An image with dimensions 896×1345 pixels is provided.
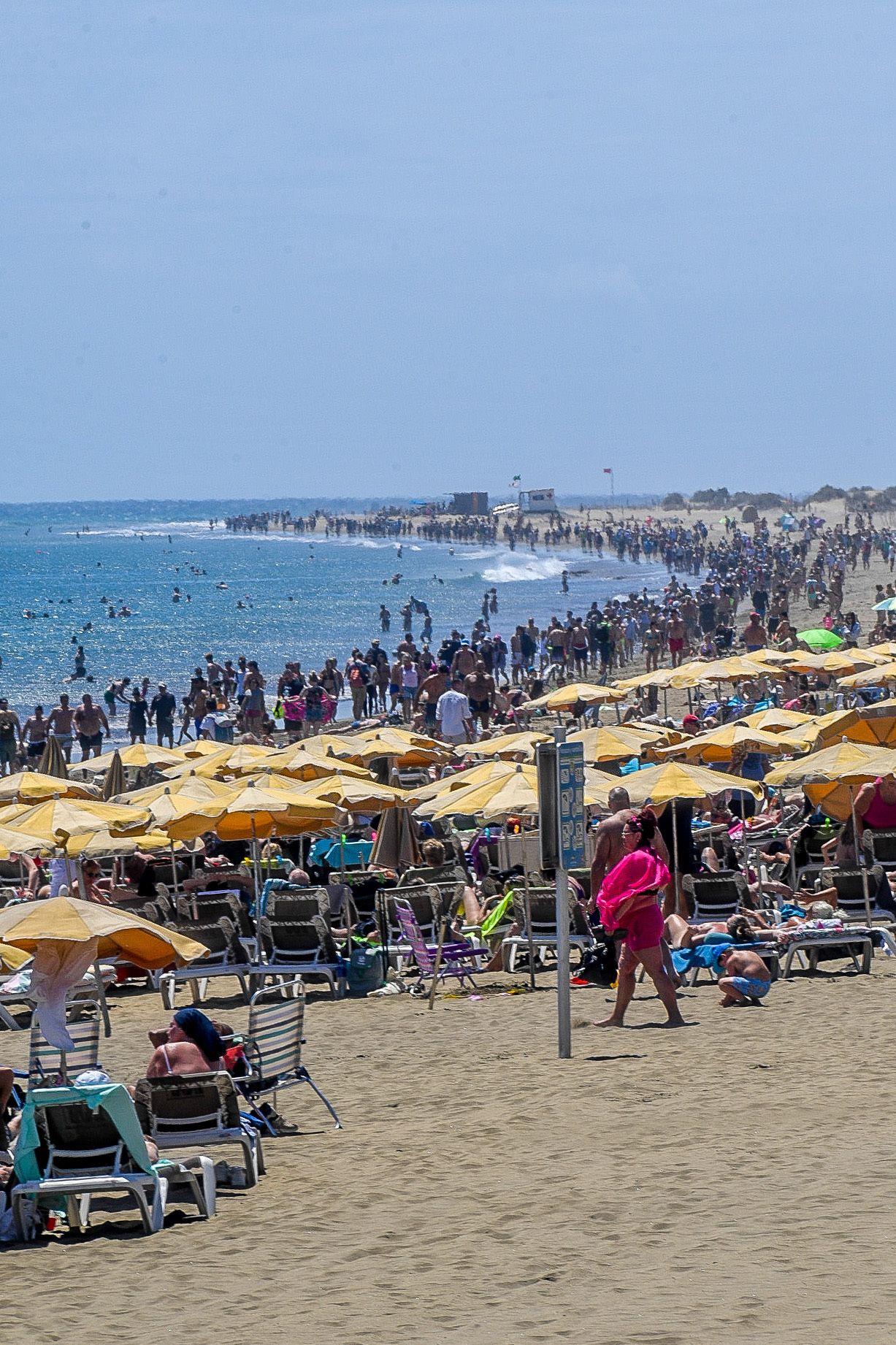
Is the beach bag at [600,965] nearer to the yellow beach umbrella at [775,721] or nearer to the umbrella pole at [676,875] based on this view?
the umbrella pole at [676,875]

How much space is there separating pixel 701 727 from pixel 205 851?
677 cm

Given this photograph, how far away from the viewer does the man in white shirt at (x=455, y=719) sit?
81.3 ft

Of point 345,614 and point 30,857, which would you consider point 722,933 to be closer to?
point 30,857

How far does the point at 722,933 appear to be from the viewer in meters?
11.1

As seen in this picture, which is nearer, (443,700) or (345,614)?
(443,700)

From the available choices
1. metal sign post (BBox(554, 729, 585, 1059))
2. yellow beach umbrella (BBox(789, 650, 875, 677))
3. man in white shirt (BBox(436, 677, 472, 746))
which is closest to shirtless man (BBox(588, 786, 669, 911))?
metal sign post (BBox(554, 729, 585, 1059))

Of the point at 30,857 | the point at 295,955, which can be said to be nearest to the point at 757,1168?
the point at 295,955

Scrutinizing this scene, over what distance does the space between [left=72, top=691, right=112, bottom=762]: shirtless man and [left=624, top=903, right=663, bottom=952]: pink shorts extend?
18.5 metres

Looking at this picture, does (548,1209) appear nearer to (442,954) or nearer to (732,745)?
(442,954)

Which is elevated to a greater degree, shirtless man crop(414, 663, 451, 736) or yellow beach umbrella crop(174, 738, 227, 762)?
yellow beach umbrella crop(174, 738, 227, 762)

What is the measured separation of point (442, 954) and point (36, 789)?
193 inches

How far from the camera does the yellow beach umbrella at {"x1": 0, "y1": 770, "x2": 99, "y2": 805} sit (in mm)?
14875

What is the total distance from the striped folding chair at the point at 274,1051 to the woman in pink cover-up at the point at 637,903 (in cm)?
193

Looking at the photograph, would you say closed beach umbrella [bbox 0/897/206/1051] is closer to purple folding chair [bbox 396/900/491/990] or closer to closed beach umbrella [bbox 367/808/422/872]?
purple folding chair [bbox 396/900/491/990]
